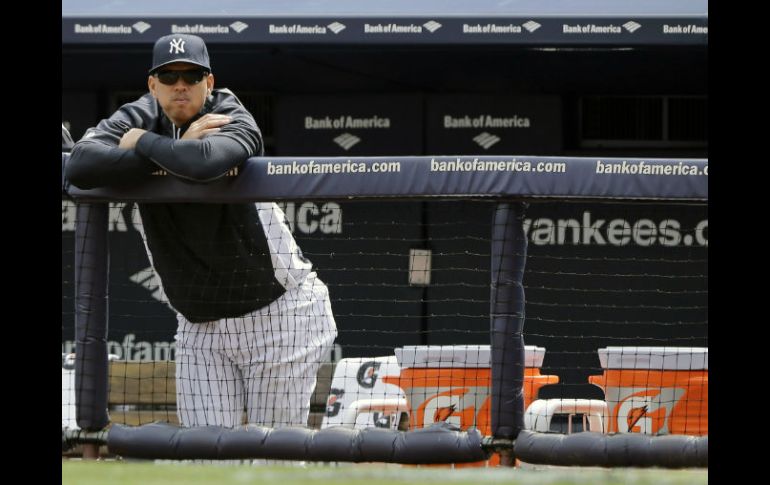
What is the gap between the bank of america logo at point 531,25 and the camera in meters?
7.73

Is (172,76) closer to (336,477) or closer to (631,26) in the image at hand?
(336,477)

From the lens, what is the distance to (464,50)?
26.0 ft

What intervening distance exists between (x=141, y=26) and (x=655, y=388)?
3.98 metres

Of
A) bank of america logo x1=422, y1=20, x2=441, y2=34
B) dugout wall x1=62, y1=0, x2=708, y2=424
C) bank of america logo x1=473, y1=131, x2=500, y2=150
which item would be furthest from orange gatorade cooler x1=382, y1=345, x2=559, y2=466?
bank of america logo x1=473, y1=131, x2=500, y2=150

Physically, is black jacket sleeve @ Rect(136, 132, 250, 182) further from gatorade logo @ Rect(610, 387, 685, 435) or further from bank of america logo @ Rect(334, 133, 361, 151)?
bank of america logo @ Rect(334, 133, 361, 151)

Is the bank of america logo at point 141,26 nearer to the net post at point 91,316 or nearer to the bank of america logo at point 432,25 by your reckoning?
the bank of america logo at point 432,25

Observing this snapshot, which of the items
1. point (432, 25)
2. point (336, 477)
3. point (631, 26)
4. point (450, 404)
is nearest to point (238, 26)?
point (432, 25)

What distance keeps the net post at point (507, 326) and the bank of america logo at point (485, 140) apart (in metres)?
4.72

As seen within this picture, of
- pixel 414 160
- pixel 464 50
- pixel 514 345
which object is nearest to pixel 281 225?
pixel 414 160

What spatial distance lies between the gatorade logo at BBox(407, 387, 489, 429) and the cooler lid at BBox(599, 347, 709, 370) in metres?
0.55

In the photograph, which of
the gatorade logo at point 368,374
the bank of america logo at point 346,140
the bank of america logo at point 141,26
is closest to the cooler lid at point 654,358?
the gatorade logo at point 368,374

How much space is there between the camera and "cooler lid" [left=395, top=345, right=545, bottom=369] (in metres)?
5.43

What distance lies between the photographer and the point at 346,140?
926 centimetres
